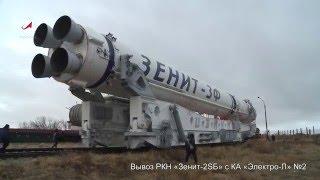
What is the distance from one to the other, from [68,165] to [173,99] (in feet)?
25.5

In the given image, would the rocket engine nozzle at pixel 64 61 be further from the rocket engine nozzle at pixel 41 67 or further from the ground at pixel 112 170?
the ground at pixel 112 170

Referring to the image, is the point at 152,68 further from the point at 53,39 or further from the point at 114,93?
the point at 53,39

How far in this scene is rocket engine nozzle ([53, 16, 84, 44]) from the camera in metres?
13.4

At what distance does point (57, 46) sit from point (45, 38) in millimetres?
495

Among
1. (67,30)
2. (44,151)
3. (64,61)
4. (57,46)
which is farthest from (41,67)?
(44,151)

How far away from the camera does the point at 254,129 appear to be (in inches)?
1168

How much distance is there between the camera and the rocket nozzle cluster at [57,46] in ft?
43.7

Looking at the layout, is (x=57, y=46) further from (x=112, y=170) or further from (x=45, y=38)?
(x=112, y=170)

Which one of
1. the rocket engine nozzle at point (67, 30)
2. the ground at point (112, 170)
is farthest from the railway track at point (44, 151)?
the rocket engine nozzle at point (67, 30)

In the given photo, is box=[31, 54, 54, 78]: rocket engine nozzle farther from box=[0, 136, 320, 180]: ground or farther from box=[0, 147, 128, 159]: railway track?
box=[0, 136, 320, 180]: ground

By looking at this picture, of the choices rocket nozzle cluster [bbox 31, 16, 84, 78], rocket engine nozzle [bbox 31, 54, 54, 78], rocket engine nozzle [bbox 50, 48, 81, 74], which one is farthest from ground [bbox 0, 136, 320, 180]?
rocket engine nozzle [bbox 31, 54, 54, 78]

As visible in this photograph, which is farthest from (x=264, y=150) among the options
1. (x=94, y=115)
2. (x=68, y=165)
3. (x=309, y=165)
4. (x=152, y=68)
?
(x=68, y=165)

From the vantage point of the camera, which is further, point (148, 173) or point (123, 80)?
point (123, 80)

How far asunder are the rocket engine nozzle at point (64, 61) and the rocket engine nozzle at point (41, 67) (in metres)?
0.62
